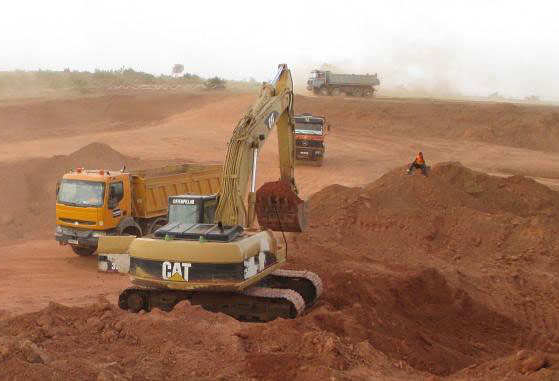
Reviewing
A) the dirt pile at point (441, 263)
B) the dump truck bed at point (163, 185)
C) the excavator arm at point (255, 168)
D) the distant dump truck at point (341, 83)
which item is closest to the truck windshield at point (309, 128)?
the dirt pile at point (441, 263)

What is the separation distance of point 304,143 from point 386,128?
14542 mm

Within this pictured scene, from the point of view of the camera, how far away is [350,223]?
18938 mm

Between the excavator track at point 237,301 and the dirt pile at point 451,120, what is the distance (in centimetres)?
3542

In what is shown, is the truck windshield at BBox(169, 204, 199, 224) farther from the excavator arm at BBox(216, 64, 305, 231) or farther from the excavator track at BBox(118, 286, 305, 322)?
the excavator track at BBox(118, 286, 305, 322)

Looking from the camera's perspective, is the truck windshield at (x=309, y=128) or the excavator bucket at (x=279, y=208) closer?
the excavator bucket at (x=279, y=208)

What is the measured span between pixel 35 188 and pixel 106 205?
33.2 ft

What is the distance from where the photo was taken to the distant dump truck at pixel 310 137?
32125 millimetres

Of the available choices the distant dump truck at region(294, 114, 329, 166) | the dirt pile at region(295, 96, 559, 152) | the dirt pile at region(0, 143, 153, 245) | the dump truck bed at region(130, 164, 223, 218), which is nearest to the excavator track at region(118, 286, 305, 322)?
the dump truck bed at region(130, 164, 223, 218)

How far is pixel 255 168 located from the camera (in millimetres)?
11367

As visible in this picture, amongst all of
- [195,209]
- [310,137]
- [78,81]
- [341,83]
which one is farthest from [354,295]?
[78,81]

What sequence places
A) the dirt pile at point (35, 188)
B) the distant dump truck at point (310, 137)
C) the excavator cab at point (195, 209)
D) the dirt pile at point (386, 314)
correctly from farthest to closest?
the distant dump truck at point (310, 137), the dirt pile at point (35, 188), the excavator cab at point (195, 209), the dirt pile at point (386, 314)

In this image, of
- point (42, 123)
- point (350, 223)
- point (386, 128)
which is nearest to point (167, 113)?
point (42, 123)

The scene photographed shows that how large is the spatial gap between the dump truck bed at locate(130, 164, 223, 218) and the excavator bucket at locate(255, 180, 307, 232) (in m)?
5.81

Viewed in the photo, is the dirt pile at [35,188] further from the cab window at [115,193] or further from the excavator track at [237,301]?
the excavator track at [237,301]
